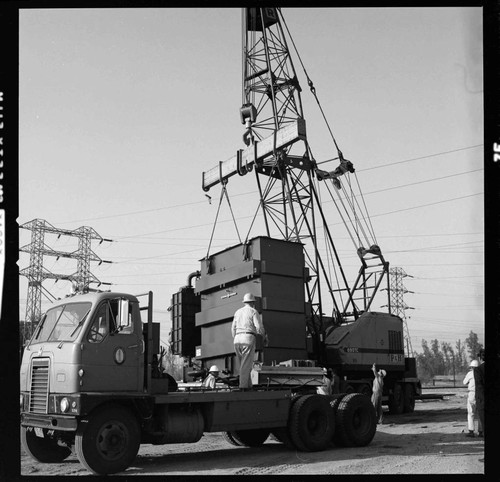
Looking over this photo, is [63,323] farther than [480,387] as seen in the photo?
No

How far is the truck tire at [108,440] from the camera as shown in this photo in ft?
33.1

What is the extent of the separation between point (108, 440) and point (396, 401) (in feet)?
43.3

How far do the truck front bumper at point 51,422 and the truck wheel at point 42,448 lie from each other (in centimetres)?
33

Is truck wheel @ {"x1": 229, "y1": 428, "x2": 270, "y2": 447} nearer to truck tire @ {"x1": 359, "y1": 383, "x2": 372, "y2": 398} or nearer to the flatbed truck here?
the flatbed truck

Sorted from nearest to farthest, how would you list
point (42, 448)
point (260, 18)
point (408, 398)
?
point (42, 448), point (260, 18), point (408, 398)

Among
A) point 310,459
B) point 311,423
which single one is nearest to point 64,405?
point 310,459

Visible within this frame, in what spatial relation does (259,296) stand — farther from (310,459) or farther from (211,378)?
(310,459)

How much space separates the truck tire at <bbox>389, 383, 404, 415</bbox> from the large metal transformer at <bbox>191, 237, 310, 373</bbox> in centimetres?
621

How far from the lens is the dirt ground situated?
→ 1066 cm

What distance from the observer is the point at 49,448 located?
11.6 metres

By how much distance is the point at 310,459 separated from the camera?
39.0 feet
